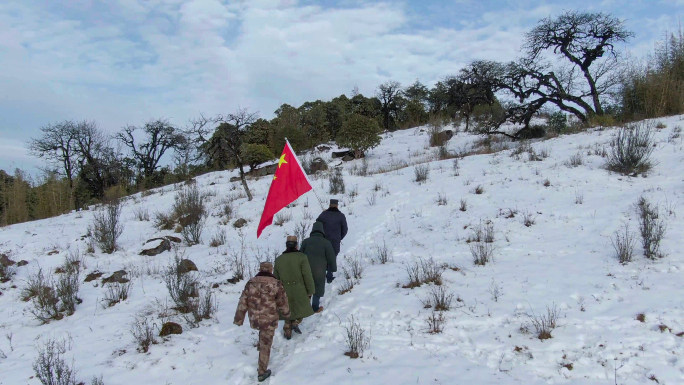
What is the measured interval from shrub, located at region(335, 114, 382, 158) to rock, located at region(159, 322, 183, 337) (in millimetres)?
16526

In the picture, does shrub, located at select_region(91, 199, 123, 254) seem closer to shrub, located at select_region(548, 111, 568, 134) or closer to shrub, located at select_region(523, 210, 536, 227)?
shrub, located at select_region(523, 210, 536, 227)

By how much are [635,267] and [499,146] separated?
13086mm

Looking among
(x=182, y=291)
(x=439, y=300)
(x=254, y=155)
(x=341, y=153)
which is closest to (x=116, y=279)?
Answer: (x=182, y=291)

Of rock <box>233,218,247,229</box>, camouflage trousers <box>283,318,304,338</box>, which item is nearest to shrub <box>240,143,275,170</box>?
rock <box>233,218,247,229</box>

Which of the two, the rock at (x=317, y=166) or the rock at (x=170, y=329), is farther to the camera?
the rock at (x=317, y=166)

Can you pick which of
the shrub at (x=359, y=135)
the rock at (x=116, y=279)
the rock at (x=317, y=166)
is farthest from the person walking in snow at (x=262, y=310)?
the shrub at (x=359, y=135)

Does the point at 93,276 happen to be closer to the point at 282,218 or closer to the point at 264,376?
the point at 282,218

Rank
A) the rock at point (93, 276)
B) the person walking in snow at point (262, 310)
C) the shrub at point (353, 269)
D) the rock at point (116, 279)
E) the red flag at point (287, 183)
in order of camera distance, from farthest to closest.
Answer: the rock at point (93, 276)
the rock at point (116, 279)
the shrub at point (353, 269)
the red flag at point (287, 183)
the person walking in snow at point (262, 310)

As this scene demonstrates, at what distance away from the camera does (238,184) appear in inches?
704

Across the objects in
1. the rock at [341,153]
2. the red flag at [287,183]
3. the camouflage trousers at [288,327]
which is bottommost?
the camouflage trousers at [288,327]

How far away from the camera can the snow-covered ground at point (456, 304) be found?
381 centimetres

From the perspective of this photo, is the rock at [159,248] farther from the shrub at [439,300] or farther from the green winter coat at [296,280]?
the shrub at [439,300]

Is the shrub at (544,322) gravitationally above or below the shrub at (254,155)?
below

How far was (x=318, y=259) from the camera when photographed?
5.47 metres
